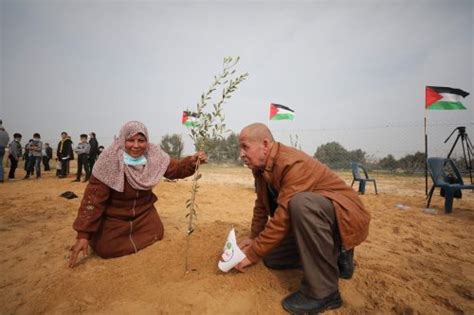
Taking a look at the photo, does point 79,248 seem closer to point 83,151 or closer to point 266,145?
point 266,145

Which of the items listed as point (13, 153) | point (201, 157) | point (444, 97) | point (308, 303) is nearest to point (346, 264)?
point (308, 303)

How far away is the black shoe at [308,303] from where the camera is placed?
5.99 ft

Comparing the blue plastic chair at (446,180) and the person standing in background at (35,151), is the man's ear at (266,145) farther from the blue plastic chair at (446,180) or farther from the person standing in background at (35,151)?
the person standing in background at (35,151)

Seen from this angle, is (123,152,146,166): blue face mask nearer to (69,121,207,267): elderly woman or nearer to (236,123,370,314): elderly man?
(69,121,207,267): elderly woman

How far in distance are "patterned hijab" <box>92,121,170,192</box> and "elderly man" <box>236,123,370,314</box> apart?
4.44 feet

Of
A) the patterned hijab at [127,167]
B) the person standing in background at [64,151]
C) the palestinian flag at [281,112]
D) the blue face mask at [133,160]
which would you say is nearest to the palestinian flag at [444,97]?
the palestinian flag at [281,112]

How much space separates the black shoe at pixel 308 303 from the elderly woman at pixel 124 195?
61.1 inches

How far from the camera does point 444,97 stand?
27.8 feet

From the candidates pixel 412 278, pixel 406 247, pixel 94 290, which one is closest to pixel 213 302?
pixel 94 290

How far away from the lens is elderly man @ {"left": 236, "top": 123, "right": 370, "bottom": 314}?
184 centimetres

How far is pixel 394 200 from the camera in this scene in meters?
7.52

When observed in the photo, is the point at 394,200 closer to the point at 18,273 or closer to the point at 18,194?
the point at 18,273

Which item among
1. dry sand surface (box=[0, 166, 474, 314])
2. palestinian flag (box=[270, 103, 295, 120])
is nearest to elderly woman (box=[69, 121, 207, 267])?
dry sand surface (box=[0, 166, 474, 314])

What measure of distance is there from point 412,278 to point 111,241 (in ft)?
10.2
